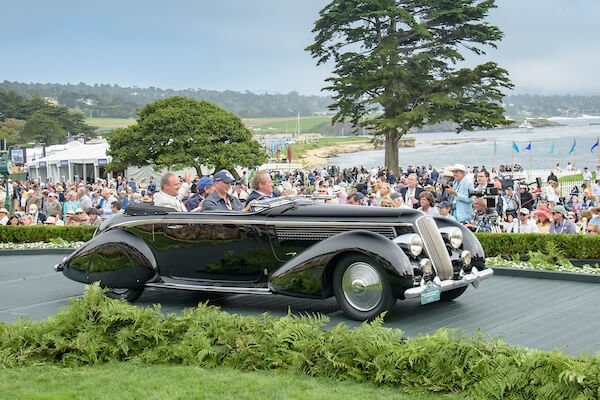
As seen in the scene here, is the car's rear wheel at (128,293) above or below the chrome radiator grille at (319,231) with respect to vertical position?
below

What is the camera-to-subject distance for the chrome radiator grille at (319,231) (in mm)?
7547

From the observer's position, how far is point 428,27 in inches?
2128

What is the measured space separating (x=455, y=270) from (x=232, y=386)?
324 cm

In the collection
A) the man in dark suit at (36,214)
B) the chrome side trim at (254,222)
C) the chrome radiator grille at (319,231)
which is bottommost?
the man in dark suit at (36,214)

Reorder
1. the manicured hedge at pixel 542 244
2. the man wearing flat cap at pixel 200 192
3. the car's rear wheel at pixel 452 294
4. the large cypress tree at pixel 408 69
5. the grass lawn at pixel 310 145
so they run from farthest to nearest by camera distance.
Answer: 1. the grass lawn at pixel 310 145
2. the large cypress tree at pixel 408 69
3. the manicured hedge at pixel 542 244
4. the man wearing flat cap at pixel 200 192
5. the car's rear wheel at pixel 452 294

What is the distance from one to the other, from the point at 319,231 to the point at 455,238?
1548 mm

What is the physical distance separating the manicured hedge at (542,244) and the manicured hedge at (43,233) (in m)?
8.26

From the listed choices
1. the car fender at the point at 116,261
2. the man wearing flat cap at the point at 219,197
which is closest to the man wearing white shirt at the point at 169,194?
the man wearing flat cap at the point at 219,197

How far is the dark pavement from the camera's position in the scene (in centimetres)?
674

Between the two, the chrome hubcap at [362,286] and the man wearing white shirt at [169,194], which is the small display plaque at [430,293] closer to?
the chrome hubcap at [362,286]

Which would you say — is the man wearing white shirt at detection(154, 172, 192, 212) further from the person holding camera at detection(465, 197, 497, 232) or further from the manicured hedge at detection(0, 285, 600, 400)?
the person holding camera at detection(465, 197, 497, 232)

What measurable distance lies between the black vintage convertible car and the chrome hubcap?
0.01 m

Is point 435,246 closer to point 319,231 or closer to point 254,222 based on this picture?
point 319,231

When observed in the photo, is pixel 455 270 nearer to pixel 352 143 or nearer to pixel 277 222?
pixel 277 222
